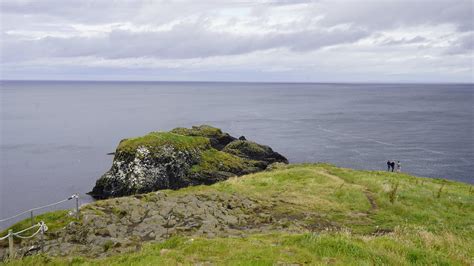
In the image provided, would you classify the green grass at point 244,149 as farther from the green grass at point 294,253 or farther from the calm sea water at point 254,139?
the green grass at point 294,253

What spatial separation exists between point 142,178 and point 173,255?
3872cm

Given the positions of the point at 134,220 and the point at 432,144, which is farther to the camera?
the point at 432,144

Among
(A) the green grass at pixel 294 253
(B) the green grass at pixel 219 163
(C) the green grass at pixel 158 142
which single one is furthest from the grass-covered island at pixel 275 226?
(C) the green grass at pixel 158 142

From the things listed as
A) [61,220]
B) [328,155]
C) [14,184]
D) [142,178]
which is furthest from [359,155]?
[61,220]

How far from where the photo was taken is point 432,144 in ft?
306

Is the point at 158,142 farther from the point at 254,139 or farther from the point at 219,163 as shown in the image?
the point at 254,139

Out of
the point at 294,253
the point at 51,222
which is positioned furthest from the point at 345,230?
the point at 51,222

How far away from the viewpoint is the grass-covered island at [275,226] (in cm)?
1438

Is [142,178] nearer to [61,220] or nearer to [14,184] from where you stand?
[14,184]

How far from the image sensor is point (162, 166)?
5375cm

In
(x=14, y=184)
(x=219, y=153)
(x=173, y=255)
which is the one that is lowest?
(x=14, y=184)

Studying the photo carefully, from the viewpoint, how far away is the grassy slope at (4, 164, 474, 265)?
14.1 metres

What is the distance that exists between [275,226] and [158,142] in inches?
1396

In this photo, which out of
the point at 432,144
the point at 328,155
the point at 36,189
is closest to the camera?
the point at 36,189
